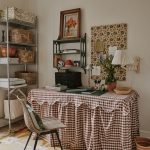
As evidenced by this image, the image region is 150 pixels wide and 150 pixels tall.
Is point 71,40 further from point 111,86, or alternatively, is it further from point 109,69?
point 111,86

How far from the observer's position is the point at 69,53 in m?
3.48

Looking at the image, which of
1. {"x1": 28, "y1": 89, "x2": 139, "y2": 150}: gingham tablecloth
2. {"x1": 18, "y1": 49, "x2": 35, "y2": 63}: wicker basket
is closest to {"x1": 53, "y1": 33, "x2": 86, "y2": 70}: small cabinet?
{"x1": 18, "y1": 49, "x2": 35, "y2": 63}: wicker basket

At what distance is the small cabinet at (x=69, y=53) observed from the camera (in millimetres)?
3437

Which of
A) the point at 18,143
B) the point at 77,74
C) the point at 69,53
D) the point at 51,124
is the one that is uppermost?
the point at 69,53

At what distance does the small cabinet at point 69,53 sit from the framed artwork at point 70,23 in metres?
0.11

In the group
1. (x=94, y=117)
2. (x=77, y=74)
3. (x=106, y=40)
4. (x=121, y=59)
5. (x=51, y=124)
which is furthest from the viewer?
(x=77, y=74)

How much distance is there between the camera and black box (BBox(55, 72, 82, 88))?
3.28 m

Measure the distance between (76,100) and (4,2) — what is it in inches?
85.2

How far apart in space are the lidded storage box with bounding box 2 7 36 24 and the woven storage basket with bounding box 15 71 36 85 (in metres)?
0.90

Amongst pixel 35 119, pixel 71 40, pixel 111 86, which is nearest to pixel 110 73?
pixel 111 86

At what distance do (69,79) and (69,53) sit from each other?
46 cm

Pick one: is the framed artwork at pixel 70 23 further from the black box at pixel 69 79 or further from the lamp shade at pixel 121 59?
Answer: the lamp shade at pixel 121 59

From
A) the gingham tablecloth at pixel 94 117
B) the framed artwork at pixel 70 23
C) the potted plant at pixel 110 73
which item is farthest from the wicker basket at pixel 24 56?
the potted plant at pixel 110 73

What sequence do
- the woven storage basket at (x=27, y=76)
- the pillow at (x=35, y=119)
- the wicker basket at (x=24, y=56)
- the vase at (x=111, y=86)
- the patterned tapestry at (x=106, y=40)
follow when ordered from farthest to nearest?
the woven storage basket at (x=27, y=76) < the wicker basket at (x=24, y=56) < the patterned tapestry at (x=106, y=40) < the vase at (x=111, y=86) < the pillow at (x=35, y=119)
